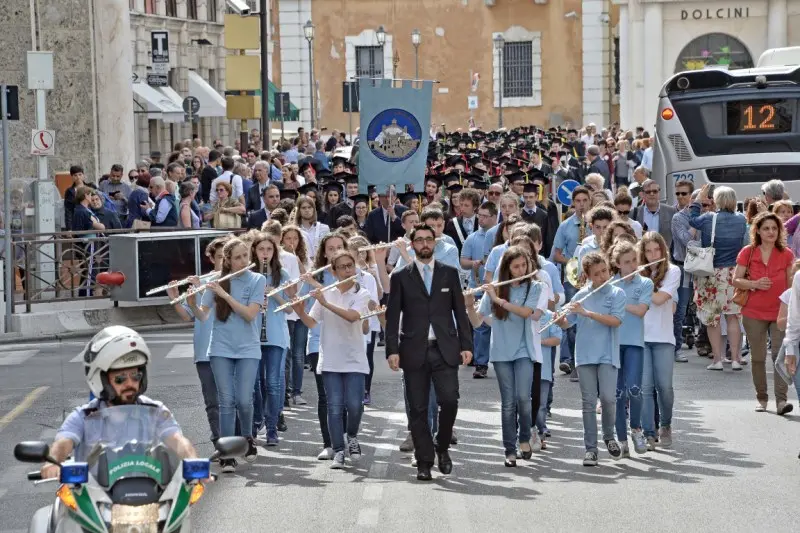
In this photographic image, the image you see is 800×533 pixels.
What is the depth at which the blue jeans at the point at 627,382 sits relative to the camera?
14164mm

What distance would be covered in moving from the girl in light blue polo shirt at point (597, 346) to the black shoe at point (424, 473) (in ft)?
4.15

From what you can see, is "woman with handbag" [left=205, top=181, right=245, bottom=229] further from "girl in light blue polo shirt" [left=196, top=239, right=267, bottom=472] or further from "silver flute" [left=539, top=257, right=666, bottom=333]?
"silver flute" [left=539, top=257, right=666, bottom=333]

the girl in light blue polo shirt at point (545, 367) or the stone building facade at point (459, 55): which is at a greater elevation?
the stone building facade at point (459, 55)

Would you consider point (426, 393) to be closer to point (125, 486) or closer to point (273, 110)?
point (125, 486)

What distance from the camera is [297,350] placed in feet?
56.1

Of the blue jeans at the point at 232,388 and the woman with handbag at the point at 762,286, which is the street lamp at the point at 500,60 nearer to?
the woman with handbag at the point at 762,286

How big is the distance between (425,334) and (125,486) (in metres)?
5.69

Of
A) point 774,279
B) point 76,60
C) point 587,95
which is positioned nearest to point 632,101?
point 587,95

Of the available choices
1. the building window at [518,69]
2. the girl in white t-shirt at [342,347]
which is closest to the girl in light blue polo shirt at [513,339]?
the girl in white t-shirt at [342,347]

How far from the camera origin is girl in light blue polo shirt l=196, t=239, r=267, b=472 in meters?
13.5

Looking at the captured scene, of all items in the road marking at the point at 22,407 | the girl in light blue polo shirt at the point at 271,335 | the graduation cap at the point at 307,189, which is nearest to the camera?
the girl in light blue polo shirt at the point at 271,335

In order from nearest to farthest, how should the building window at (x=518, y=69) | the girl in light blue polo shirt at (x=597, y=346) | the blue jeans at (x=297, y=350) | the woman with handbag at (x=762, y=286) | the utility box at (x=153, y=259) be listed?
the girl in light blue polo shirt at (x=597, y=346) → the woman with handbag at (x=762, y=286) → the blue jeans at (x=297, y=350) → the utility box at (x=153, y=259) → the building window at (x=518, y=69)

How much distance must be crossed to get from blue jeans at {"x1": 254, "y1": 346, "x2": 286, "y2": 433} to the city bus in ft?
41.4

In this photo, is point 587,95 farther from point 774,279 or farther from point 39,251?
point 774,279
